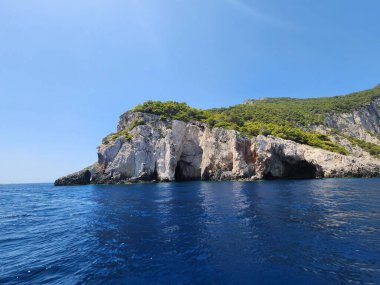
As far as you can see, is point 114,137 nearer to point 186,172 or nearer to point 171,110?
point 171,110

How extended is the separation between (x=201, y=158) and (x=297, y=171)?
2887cm

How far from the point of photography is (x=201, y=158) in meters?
78.9

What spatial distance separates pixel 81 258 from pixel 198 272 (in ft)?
21.1

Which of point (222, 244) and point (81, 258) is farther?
point (222, 244)

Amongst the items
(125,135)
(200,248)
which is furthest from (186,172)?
(200,248)

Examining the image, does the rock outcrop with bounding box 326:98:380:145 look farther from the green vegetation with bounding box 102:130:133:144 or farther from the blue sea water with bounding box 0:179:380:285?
the blue sea water with bounding box 0:179:380:285

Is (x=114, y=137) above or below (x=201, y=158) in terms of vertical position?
above

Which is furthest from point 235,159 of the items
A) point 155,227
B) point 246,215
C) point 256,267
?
point 256,267

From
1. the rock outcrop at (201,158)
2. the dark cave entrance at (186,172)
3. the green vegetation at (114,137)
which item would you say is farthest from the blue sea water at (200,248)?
the dark cave entrance at (186,172)

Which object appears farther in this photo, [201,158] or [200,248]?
[201,158]

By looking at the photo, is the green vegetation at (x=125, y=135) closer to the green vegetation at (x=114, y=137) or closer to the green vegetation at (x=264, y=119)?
the green vegetation at (x=114, y=137)

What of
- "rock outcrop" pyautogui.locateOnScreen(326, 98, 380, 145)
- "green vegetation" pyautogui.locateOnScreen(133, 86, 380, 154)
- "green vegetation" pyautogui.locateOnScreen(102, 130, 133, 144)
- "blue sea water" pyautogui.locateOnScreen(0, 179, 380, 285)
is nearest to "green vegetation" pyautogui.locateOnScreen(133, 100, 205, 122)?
"green vegetation" pyautogui.locateOnScreen(133, 86, 380, 154)

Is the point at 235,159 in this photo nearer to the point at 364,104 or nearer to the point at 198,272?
the point at 198,272

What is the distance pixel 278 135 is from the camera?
7475cm
